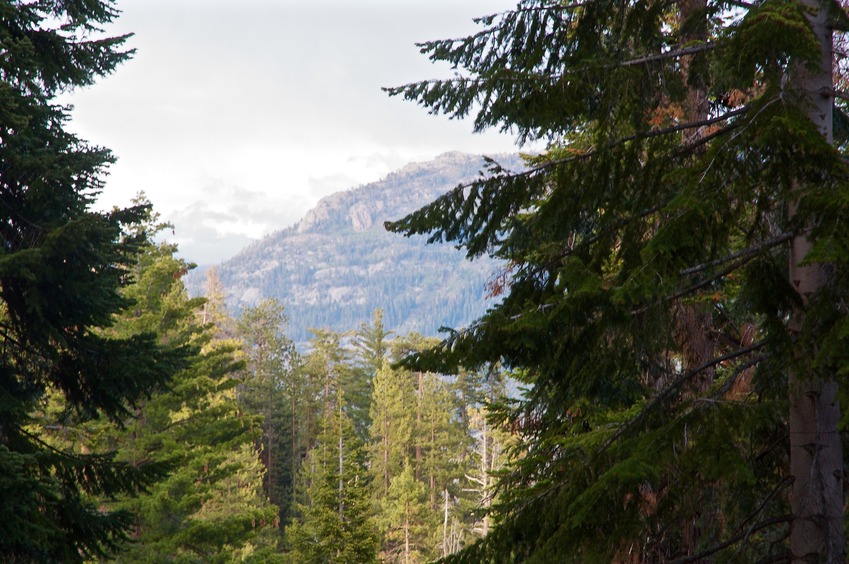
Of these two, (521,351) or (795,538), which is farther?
(521,351)

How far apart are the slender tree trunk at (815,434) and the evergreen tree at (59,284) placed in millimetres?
8339

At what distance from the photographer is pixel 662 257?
3.52m

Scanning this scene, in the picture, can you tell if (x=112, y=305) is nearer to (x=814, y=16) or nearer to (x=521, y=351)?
(x=521, y=351)

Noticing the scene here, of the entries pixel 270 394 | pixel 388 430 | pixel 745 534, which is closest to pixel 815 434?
pixel 745 534

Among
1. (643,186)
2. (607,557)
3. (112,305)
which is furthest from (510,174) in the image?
(112,305)

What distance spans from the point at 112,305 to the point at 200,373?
12.2m

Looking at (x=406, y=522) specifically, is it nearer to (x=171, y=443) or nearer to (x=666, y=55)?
(x=171, y=443)

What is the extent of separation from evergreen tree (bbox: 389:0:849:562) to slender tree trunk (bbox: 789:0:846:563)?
0.03 feet

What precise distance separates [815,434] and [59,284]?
31.7 feet

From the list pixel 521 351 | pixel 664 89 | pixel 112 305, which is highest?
pixel 664 89

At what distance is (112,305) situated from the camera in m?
11.1

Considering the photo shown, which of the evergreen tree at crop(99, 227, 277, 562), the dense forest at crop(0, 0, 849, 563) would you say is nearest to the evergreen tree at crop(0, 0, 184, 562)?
the dense forest at crop(0, 0, 849, 563)

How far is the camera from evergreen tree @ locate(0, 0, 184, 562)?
981 centimetres

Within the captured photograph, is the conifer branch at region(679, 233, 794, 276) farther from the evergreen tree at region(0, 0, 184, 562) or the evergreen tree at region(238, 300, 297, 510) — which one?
the evergreen tree at region(238, 300, 297, 510)
